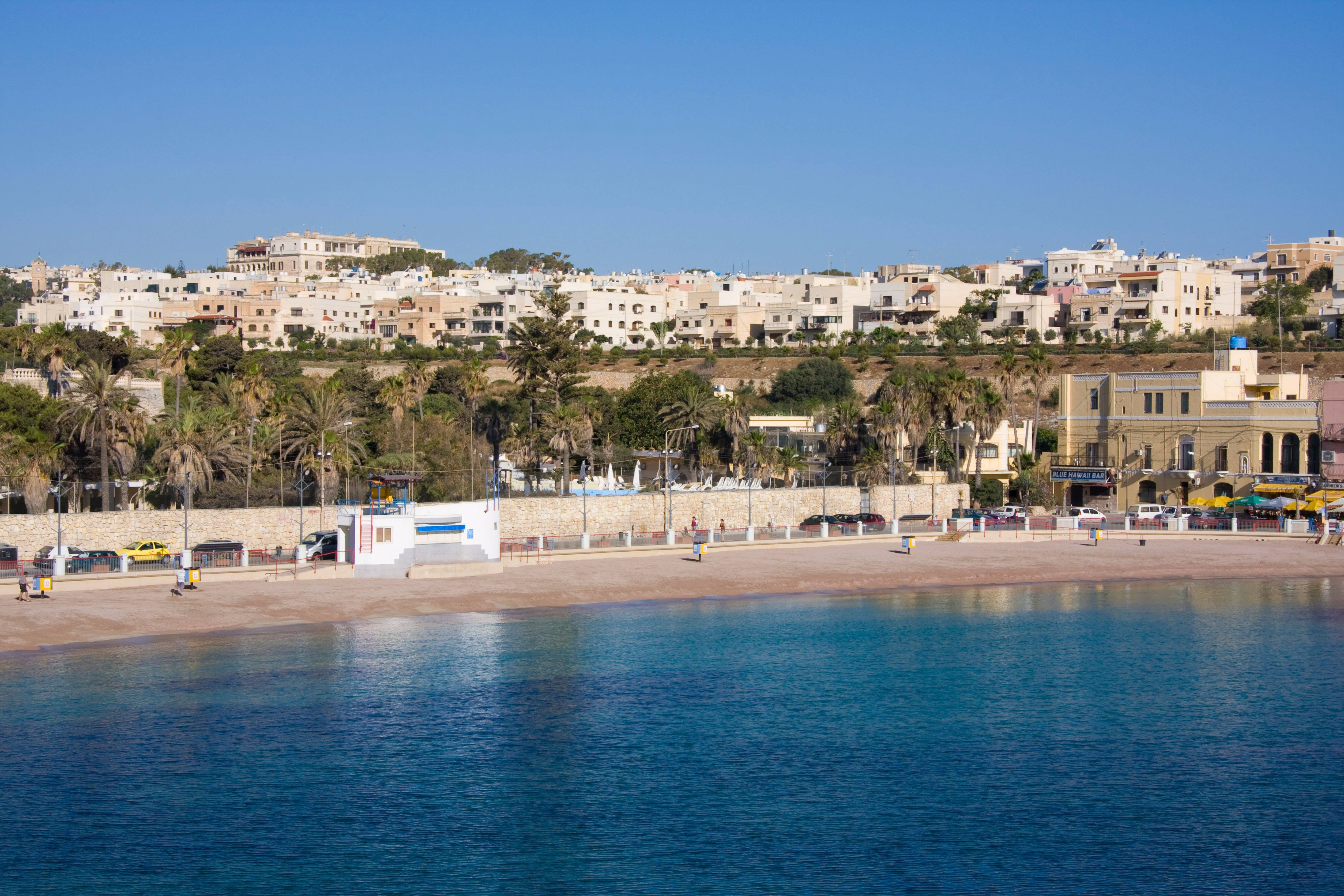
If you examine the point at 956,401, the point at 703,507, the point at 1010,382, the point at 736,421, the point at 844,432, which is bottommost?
the point at 703,507

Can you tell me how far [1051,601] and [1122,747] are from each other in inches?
725

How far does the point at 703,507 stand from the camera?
193 ft

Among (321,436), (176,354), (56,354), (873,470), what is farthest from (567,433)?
(56,354)

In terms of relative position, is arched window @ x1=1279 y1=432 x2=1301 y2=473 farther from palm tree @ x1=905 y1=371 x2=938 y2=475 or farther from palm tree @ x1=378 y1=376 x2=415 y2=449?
palm tree @ x1=378 y1=376 x2=415 y2=449

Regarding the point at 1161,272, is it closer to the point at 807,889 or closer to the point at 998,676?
the point at 998,676

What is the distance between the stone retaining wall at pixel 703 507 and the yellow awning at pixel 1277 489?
13706 millimetres

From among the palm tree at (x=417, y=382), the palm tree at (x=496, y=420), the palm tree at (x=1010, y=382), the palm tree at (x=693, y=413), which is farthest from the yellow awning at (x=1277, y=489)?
the palm tree at (x=417, y=382)

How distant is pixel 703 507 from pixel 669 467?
556cm

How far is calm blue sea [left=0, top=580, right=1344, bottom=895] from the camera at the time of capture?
872 inches

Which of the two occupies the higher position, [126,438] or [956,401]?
[956,401]

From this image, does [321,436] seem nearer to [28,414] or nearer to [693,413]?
[28,414]

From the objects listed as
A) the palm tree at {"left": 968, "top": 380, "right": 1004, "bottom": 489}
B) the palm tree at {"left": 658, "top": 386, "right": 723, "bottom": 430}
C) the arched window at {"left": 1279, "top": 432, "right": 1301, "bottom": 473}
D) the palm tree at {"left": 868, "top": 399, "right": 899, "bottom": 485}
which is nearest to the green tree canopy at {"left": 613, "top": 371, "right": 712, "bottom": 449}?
the palm tree at {"left": 658, "top": 386, "right": 723, "bottom": 430}

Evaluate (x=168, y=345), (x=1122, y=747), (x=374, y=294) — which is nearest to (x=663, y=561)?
(x=1122, y=747)

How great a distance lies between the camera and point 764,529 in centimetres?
5450
